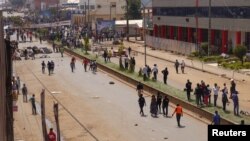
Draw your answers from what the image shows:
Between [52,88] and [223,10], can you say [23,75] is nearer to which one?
[52,88]

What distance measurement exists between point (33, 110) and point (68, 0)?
535ft

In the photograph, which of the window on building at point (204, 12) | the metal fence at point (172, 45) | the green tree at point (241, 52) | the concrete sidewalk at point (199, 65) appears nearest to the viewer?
the concrete sidewalk at point (199, 65)

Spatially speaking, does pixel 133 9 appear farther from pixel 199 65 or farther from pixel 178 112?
pixel 178 112

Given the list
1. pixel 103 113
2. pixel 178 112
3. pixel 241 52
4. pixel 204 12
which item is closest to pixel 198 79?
pixel 241 52

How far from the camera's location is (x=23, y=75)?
5103 cm

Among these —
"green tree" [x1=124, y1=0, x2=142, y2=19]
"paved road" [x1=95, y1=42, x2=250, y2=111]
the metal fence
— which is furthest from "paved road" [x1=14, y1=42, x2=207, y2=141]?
"green tree" [x1=124, y1=0, x2=142, y2=19]

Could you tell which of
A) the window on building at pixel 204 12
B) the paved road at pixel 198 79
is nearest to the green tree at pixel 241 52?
the paved road at pixel 198 79

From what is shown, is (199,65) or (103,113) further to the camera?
(199,65)

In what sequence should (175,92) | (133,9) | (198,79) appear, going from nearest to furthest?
(175,92), (198,79), (133,9)

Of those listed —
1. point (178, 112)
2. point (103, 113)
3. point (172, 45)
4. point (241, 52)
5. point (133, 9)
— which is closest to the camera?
point (178, 112)

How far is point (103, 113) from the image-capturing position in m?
30.5

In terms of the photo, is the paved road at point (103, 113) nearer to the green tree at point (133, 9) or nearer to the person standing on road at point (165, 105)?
the person standing on road at point (165, 105)

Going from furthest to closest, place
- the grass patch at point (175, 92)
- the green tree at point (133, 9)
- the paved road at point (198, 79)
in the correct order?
the green tree at point (133, 9)
the paved road at point (198, 79)
the grass patch at point (175, 92)

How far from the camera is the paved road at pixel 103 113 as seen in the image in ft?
82.0
